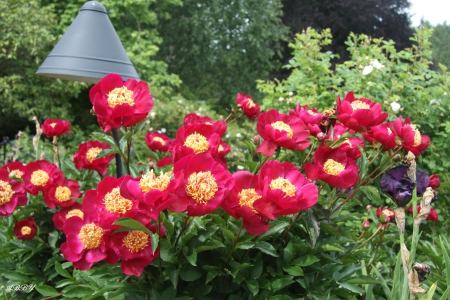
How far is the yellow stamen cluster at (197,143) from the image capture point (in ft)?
3.41

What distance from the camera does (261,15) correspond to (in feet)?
37.9

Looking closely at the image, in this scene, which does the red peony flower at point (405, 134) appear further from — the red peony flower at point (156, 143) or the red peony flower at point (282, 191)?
the red peony flower at point (156, 143)

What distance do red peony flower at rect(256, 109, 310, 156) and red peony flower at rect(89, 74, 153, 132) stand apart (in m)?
0.30

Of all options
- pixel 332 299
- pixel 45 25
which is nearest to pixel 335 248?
pixel 332 299

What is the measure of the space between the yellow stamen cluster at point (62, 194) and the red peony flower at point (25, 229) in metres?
0.13

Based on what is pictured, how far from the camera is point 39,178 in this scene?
1551 millimetres

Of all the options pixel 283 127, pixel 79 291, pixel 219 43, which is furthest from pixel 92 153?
pixel 219 43

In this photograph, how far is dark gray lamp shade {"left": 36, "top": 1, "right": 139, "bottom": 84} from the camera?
1.65 meters

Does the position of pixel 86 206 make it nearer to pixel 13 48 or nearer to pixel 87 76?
pixel 87 76

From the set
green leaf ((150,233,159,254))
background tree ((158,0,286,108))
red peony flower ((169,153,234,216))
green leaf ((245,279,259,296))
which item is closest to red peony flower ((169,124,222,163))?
red peony flower ((169,153,234,216))

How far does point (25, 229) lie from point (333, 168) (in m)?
1.10

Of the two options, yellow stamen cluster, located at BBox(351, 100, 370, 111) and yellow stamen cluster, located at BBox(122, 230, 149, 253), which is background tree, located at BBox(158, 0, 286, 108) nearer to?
yellow stamen cluster, located at BBox(351, 100, 370, 111)

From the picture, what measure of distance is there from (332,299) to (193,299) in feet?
1.19

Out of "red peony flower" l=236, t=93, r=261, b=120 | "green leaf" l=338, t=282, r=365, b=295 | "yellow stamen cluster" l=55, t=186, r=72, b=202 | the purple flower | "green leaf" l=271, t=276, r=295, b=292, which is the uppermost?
the purple flower
